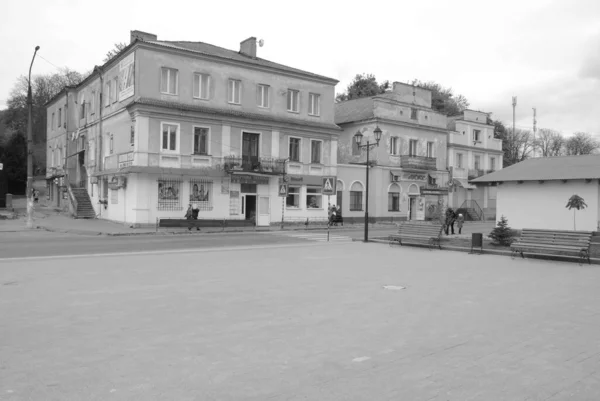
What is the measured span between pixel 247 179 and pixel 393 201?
50.4ft

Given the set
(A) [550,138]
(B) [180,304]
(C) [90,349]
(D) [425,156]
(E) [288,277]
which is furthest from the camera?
(A) [550,138]

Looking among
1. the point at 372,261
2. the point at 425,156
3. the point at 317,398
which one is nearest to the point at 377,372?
the point at 317,398

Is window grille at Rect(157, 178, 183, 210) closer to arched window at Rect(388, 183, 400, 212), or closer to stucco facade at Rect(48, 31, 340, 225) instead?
stucco facade at Rect(48, 31, 340, 225)

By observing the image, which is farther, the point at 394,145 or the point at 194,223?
the point at 394,145

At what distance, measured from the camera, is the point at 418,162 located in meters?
44.9

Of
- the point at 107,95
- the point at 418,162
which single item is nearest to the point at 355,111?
the point at 418,162

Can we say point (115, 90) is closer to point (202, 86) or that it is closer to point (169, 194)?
point (202, 86)

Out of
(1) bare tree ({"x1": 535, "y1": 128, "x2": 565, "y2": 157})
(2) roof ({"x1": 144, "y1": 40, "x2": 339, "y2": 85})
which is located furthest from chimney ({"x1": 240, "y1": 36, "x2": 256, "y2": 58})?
(1) bare tree ({"x1": 535, "y1": 128, "x2": 565, "y2": 157})

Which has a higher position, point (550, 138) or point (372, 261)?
point (550, 138)

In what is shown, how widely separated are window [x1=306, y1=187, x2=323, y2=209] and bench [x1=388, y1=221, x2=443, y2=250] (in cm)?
1707

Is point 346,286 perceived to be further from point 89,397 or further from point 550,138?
point 550,138

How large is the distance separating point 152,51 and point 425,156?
25557 millimetres

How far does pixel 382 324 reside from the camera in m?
7.38

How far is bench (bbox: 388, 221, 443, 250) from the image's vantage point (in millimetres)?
19806
